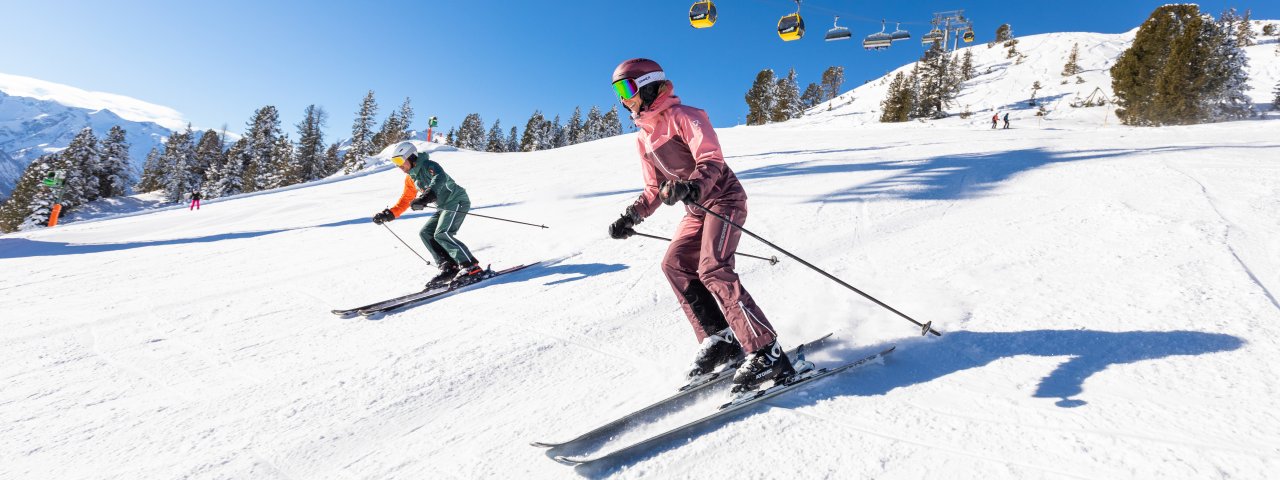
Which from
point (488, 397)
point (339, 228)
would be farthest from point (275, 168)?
point (488, 397)

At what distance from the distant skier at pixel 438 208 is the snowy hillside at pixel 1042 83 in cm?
4112

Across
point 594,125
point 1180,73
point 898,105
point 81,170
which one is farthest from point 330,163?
point 1180,73

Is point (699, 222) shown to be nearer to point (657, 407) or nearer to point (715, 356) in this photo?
point (715, 356)

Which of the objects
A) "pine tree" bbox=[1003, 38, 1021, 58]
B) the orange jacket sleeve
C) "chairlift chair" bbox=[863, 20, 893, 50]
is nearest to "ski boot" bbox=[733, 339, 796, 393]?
the orange jacket sleeve

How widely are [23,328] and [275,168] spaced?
61771 mm

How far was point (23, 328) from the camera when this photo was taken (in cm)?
471

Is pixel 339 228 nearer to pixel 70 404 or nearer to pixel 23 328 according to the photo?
pixel 23 328

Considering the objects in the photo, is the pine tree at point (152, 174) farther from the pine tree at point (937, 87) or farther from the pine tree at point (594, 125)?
the pine tree at point (937, 87)

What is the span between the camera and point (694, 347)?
3662 mm

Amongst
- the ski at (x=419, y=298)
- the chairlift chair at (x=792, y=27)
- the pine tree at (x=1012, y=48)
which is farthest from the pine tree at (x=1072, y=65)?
the ski at (x=419, y=298)

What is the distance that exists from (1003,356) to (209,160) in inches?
2960

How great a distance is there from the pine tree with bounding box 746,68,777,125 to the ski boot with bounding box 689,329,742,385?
221ft

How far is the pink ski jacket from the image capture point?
295cm

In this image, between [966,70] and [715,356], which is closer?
[715,356]
